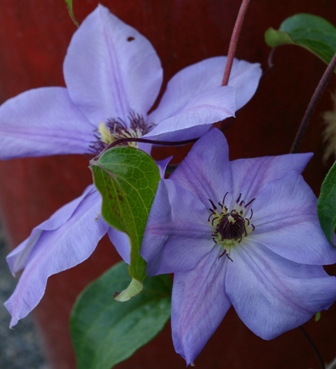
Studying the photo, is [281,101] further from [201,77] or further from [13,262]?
[13,262]

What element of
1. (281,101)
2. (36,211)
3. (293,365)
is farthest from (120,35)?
(293,365)

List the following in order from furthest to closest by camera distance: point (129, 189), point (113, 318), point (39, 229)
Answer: point (113, 318) < point (39, 229) < point (129, 189)

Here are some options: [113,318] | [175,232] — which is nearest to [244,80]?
[175,232]

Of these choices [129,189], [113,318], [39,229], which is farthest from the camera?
[113,318]

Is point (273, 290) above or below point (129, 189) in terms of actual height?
below

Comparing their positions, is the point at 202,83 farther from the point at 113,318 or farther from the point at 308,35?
the point at 113,318

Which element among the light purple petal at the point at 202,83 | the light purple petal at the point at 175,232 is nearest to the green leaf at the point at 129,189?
the light purple petal at the point at 175,232
